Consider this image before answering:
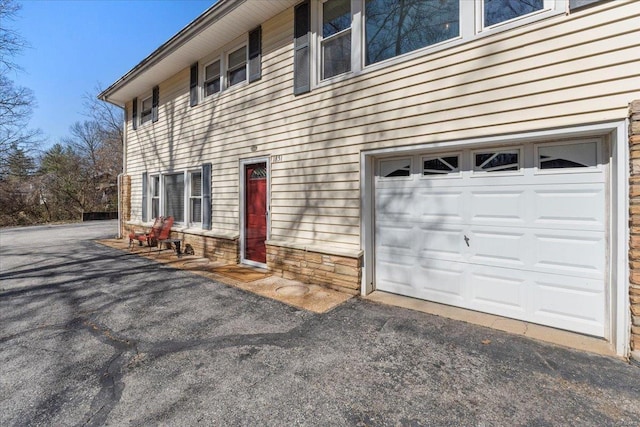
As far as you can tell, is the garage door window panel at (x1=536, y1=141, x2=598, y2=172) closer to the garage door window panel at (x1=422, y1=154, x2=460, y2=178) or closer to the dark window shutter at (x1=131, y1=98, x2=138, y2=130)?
the garage door window panel at (x1=422, y1=154, x2=460, y2=178)

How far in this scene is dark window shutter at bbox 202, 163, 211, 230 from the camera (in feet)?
22.8

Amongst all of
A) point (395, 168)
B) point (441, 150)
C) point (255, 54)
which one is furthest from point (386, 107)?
point (255, 54)

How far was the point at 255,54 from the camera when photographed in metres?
5.82

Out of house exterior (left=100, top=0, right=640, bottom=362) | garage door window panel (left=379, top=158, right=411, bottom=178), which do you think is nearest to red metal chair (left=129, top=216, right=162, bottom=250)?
house exterior (left=100, top=0, right=640, bottom=362)

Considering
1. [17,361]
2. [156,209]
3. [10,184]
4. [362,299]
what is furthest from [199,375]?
[10,184]

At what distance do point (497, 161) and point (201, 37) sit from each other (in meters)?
6.29

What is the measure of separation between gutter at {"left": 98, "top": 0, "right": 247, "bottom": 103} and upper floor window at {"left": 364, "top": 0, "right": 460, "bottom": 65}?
97.0 inches

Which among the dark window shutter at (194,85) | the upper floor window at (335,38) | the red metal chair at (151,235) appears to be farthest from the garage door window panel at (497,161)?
the red metal chair at (151,235)

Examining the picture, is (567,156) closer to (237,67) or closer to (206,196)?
(237,67)

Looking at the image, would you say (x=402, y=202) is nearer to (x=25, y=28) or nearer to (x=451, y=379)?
(x=451, y=379)

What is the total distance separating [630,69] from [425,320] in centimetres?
310

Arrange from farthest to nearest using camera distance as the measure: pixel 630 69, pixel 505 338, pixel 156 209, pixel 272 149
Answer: pixel 156 209 < pixel 272 149 < pixel 505 338 < pixel 630 69

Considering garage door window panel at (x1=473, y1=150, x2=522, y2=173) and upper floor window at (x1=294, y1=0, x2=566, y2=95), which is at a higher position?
upper floor window at (x1=294, y1=0, x2=566, y2=95)

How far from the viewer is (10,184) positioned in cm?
1845
